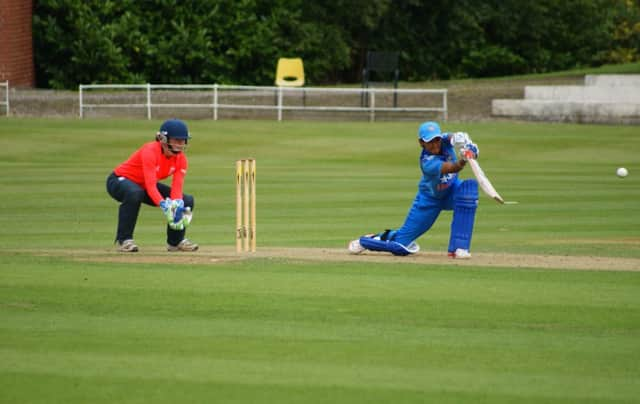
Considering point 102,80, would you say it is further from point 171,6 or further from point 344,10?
point 344,10

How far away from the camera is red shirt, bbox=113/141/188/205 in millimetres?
11891

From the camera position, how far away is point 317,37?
2044 inches

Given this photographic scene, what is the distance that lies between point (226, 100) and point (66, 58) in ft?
30.0

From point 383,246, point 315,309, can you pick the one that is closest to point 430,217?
point 383,246

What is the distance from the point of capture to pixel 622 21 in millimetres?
64812

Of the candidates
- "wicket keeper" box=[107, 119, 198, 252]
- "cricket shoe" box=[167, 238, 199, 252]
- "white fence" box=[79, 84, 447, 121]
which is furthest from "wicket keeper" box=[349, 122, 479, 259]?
"white fence" box=[79, 84, 447, 121]

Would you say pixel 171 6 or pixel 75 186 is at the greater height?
pixel 171 6

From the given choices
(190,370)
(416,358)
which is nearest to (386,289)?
(416,358)

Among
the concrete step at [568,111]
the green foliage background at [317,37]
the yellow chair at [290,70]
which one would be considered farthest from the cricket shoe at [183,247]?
the green foliage background at [317,37]

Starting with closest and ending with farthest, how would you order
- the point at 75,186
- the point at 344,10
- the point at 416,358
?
the point at 416,358, the point at 75,186, the point at 344,10

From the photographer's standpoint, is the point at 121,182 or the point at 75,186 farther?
the point at 75,186

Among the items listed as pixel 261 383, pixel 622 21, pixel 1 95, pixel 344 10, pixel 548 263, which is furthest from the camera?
pixel 622 21

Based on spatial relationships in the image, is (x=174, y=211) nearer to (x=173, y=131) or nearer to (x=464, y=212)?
(x=173, y=131)

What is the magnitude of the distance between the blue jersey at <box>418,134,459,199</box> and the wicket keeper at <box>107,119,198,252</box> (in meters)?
2.33
